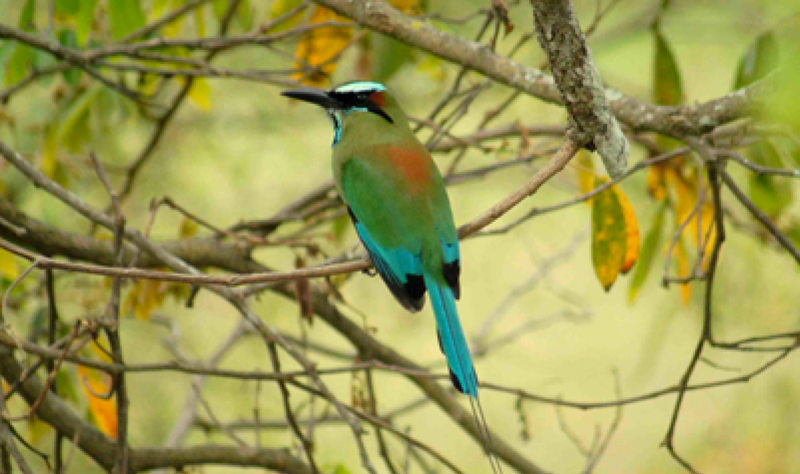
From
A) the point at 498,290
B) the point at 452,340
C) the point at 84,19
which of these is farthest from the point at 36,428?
the point at 498,290

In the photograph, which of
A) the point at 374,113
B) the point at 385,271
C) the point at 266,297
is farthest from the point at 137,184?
the point at 385,271

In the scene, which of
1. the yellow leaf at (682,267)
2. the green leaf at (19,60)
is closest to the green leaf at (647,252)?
the yellow leaf at (682,267)

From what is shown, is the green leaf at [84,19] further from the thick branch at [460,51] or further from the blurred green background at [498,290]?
the blurred green background at [498,290]

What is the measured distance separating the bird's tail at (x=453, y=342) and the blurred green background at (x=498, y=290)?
134 cm

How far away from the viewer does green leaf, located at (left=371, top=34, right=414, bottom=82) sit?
306cm

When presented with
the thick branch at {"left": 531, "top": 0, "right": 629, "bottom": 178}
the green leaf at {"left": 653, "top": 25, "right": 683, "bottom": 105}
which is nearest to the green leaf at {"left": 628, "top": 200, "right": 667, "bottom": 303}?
the green leaf at {"left": 653, "top": 25, "right": 683, "bottom": 105}

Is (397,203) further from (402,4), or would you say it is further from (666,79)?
(666,79)

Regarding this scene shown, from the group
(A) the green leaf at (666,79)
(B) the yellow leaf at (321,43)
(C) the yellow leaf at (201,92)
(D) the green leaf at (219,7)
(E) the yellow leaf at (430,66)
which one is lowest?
(A) the green leaf at (666,79)

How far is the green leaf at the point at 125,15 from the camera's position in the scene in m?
2.70

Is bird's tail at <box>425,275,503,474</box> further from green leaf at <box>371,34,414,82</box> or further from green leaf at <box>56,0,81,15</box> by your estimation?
green leaf at <box>56,0,81,15</box>

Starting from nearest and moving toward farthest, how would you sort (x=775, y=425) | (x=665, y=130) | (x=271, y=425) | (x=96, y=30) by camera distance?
(x=665, y=130), (x=271, y=425), (x=96, y=30), (x=775, y=425)

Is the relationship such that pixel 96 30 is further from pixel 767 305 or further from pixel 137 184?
pixel 767 305

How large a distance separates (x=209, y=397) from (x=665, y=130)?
12.4 feet

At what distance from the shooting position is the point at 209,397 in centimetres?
559
